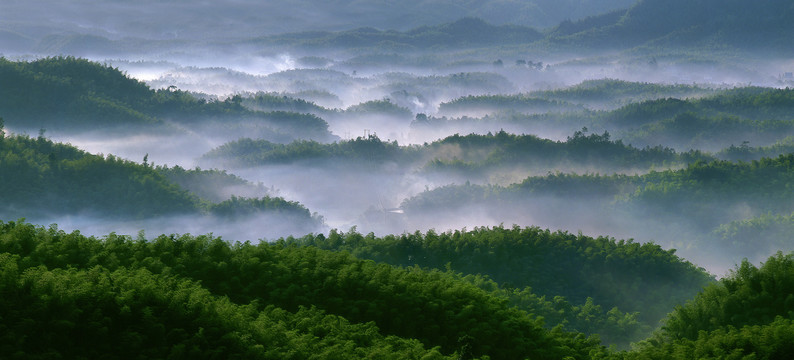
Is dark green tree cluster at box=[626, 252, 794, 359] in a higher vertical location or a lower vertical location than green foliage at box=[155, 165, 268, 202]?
lower

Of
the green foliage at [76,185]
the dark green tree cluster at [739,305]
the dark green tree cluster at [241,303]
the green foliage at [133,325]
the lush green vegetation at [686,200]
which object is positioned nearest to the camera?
the green foliage at [133,325]

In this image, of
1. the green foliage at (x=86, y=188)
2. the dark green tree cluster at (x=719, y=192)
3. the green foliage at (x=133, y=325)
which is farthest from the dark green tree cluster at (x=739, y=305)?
the green foliage at (x=86, y=188)

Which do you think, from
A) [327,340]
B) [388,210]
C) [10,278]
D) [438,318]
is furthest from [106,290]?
[388,210]

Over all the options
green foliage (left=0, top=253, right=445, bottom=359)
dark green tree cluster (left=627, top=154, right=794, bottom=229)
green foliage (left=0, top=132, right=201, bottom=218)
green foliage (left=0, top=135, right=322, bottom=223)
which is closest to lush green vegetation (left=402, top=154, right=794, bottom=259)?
dark green tree cluster (left=627, top=154, right=794, bottom=229)

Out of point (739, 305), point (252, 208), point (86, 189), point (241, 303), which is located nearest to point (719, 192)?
point (252, 208)

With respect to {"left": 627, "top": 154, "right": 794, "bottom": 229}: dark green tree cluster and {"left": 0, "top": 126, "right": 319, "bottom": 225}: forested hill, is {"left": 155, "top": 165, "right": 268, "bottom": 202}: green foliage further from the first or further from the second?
{"left": 627, "top": 154, "right": 794, "bottom": 229}: dark green tree cluster

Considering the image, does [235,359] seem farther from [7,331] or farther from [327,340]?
[7,331]

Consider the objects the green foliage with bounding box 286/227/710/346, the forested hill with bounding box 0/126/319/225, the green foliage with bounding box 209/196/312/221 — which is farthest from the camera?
the green foliage with bounding box 209/196/312/221

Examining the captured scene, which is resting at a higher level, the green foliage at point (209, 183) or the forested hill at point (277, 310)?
the green foliage at point (209, 183)

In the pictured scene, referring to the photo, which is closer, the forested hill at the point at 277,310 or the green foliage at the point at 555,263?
the forested hill at the point at 277,310

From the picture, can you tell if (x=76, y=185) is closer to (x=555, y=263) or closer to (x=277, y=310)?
(x=555, y=263)

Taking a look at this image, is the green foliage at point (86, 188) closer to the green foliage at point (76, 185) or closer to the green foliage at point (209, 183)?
the green foliage at point (76, 185)
